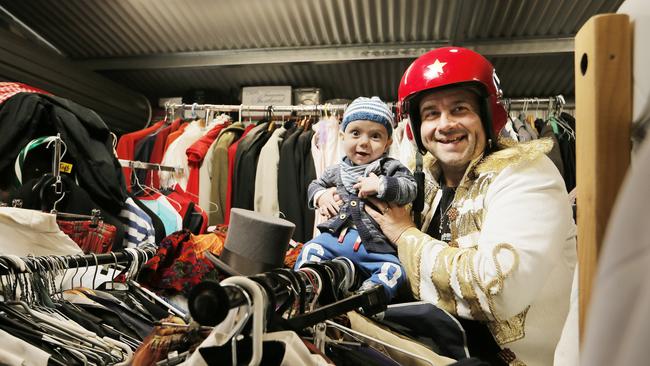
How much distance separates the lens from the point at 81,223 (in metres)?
1.52

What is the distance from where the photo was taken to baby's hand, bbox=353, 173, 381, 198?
4.42ft

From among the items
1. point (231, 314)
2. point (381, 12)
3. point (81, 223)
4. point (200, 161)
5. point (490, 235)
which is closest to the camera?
point (231, 314)

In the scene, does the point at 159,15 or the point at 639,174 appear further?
the point at 159,15

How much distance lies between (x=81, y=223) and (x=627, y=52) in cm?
172

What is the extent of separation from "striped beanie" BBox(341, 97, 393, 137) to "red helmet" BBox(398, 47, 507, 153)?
281 millimetres

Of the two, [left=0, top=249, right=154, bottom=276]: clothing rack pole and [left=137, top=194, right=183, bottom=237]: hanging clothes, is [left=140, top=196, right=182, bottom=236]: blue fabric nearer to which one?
[left=137, top=194, right=183, bottom=237]: hanging clothes

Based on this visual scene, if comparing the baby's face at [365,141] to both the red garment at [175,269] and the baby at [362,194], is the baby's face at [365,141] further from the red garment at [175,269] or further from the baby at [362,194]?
the red garment at [175,269]

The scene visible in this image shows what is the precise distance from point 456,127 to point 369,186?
35 centimetres

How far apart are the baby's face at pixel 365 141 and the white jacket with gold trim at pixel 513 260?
53 centimetres

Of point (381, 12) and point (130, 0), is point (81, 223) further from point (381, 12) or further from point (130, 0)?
point (381, 12)

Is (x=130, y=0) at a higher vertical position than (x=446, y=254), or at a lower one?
higher

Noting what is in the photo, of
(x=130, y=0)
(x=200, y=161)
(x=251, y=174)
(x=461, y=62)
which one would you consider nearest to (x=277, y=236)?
(x=461, y=62)

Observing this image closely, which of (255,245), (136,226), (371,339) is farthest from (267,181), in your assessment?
(371,339)

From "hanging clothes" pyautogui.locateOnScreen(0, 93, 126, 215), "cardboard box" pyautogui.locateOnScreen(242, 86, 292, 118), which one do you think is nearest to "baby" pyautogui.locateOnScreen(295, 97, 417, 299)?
"hanging clothes" pyautogui.locateOnScreen(0, 93, 126, 215)
